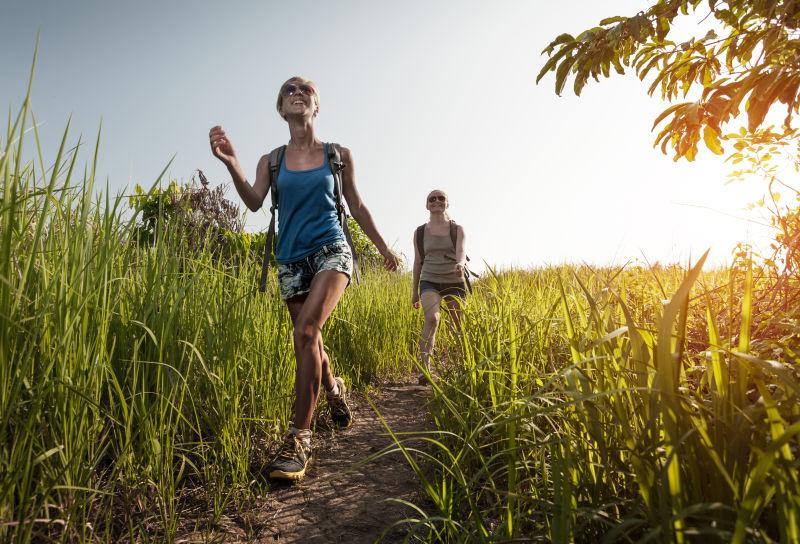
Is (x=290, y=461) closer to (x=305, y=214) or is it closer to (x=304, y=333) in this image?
(x=304, y=333)

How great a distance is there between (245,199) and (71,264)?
5.02 ft

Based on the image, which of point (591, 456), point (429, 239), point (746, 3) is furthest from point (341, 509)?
point (429, 239)

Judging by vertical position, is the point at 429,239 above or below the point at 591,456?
above

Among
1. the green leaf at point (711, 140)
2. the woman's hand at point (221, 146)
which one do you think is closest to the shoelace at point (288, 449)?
the woman's hand at point (221, 146)

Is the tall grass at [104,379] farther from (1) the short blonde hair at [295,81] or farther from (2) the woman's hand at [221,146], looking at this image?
(1) the short blonde hair at [295,81]

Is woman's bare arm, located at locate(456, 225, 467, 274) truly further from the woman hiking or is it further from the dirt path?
the dirt path

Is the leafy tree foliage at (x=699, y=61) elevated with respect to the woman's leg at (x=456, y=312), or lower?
elevated

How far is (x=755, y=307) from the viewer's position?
8.63 feet

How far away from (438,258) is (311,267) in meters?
2.66

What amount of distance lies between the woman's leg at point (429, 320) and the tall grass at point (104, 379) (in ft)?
7.32

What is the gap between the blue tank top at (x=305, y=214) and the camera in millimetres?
3006

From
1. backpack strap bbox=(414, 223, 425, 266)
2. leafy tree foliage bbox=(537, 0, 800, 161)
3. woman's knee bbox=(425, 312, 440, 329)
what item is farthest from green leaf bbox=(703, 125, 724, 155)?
backpack strap bbox=(414, 223, 425, 266)

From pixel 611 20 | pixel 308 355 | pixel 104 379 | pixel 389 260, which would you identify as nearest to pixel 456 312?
pixel 389 260

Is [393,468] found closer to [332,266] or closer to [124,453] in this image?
[332,266]
